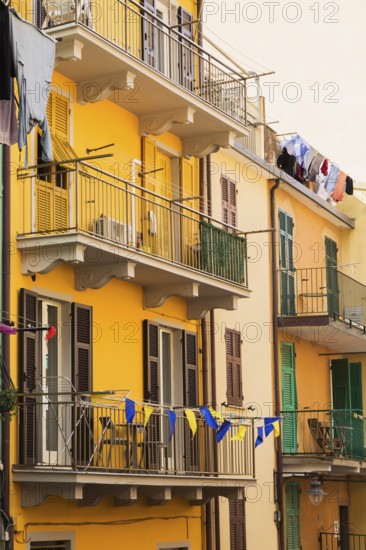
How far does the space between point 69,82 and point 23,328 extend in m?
4.50

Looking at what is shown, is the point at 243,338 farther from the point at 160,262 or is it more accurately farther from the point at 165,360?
the point at 160,262

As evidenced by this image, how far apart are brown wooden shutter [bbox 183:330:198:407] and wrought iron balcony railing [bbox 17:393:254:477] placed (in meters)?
0.93

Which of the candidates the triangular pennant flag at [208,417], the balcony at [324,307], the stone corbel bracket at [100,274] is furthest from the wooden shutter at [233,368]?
the stone corbel bracket at [100,274]

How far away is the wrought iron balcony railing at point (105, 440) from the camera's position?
17781 mm

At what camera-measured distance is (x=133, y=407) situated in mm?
18156

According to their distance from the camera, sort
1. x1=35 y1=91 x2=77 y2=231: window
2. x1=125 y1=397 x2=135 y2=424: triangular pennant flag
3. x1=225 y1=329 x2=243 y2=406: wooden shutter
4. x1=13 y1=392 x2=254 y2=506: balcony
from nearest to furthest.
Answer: x1=13 y1=392 x2=254 y2=506: balcony → x1=125 y1=397 x2=135 y2=424: triangular pennant flag → x1=35 y1=91 x2=77 y2=231: window → x1=225 y1=329 x2=243 y2=406: wooden shutter

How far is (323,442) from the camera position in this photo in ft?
90.2

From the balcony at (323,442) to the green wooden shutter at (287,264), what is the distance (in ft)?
7.08

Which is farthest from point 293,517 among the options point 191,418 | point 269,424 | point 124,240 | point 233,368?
point 124,240

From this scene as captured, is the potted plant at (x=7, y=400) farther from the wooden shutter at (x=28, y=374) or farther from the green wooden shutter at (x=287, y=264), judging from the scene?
the green wooden shutter at (x=287, y=264)

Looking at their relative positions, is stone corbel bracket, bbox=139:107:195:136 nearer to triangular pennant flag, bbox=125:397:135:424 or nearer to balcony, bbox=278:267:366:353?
triangular pennant flag, bbox=125:397:135:424

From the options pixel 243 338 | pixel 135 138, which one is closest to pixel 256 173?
pixel 243 338

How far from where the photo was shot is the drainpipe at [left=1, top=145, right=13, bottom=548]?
1728 cm

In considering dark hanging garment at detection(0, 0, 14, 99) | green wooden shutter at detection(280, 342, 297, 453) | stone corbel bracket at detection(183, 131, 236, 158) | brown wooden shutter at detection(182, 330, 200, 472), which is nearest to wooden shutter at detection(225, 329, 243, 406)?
brown wooden shutter at detection(182, 330, 200, 472)
